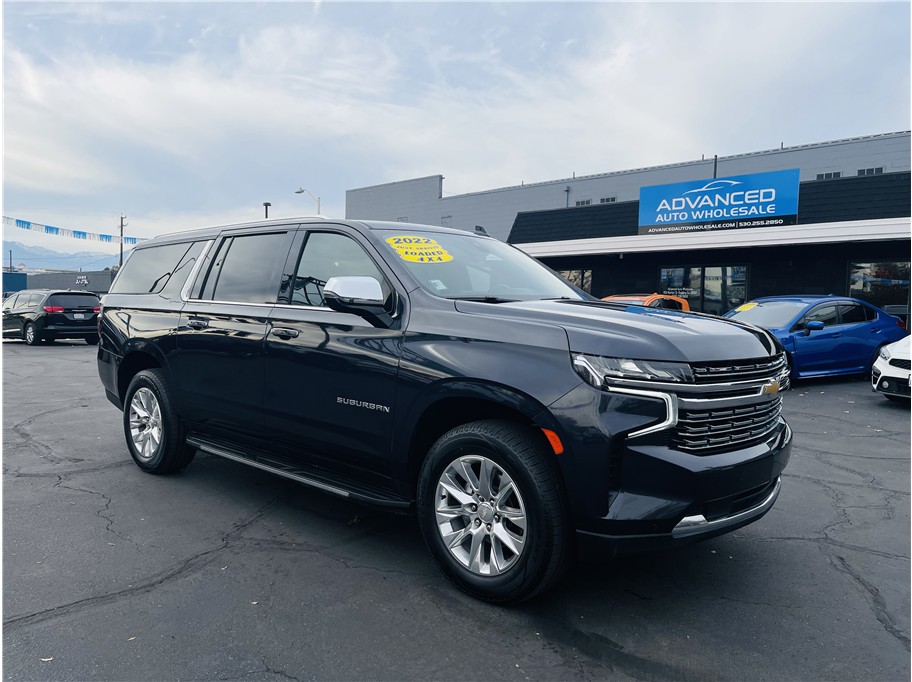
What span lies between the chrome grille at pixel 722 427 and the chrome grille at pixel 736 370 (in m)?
0.13

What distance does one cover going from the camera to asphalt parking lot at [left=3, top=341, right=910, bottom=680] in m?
2.73

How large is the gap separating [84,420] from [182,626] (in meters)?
5.57

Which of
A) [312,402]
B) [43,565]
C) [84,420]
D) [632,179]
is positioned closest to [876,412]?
[312,402]

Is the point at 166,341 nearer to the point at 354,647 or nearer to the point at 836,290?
the point at 354,647

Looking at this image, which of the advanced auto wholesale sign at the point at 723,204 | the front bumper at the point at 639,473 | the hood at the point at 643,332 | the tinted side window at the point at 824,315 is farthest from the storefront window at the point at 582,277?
the front bumper at the point at 639,473

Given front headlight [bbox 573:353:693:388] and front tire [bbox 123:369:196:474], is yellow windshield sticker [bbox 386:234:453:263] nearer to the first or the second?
front headlight [bbox 573:353:693:388]

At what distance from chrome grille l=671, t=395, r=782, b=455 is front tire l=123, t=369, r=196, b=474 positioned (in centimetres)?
382

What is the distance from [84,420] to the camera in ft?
25.2

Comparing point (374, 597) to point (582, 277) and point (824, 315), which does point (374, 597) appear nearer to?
point (824, 315)

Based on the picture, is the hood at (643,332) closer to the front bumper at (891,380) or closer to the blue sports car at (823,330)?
the front bumper at (891,380)

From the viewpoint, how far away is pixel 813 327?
411 inches

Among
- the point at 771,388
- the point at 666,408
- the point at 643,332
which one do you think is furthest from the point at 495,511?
the point at 771,388

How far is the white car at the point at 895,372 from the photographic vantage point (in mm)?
8750

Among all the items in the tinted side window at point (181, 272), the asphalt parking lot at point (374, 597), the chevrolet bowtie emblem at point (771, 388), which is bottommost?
the asphalt parking lot at point (374, 597)
